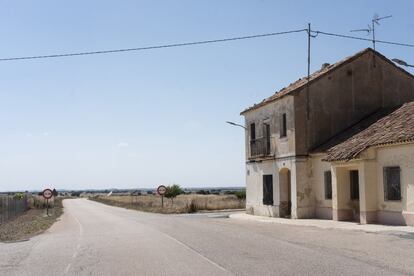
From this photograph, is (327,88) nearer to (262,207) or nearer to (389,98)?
(389,98)

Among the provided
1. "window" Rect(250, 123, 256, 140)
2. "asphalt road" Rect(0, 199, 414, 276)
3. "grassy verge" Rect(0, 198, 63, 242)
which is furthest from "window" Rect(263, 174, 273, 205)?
"asphalt road" Rect(0, 199, 414, 276)

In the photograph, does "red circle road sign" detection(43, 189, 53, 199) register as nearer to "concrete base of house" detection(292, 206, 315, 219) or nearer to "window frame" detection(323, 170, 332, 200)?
"concrete base of house" detection(292, 206, 315, 219)

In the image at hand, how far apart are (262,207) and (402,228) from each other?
14483 mm

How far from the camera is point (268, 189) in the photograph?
33375 mm

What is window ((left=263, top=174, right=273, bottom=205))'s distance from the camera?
108 ft

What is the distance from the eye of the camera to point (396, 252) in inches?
531

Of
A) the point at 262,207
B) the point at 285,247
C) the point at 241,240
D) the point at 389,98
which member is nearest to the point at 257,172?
the point at 262,207

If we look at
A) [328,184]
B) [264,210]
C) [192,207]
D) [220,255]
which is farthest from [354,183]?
[192,207]

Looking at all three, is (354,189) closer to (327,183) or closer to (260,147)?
(327,183)

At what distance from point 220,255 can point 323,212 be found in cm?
1543

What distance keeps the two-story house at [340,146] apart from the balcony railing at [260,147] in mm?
62

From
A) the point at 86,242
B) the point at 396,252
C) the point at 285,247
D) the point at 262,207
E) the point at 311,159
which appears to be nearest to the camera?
the point at 396,252

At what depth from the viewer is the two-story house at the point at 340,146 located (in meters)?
22.5

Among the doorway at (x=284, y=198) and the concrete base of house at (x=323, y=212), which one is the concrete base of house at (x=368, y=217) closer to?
the concrete base of house at (x=323, y=212)
